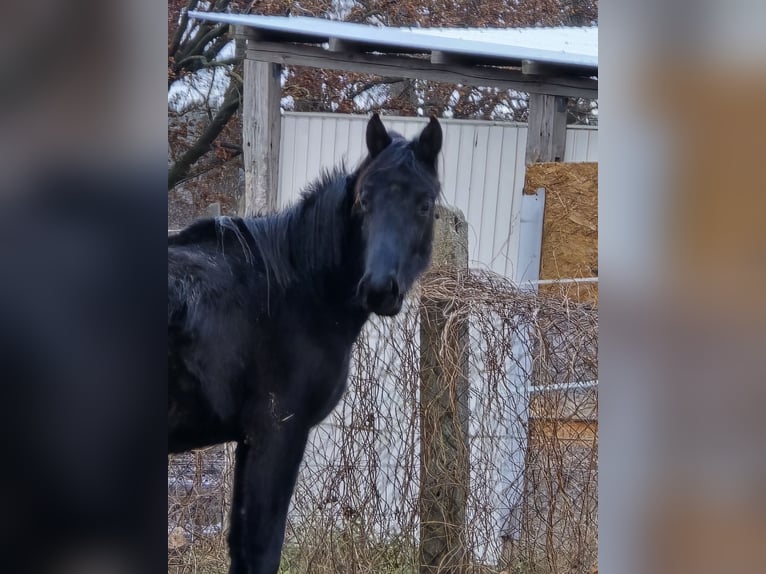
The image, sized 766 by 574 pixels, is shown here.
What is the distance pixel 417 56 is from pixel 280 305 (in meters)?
1.15

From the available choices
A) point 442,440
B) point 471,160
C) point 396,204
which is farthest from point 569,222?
point 396,204

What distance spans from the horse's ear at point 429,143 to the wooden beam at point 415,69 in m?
0.55

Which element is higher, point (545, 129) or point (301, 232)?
point (545, 129)

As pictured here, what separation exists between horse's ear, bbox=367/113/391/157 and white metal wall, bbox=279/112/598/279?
0.40 feet

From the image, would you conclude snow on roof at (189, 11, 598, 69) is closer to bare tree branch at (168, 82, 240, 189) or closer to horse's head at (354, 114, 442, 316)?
horse's head at (354, 114, 442, 316)

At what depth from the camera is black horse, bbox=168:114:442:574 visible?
2.02m

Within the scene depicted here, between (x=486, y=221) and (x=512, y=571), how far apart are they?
1.43 meters

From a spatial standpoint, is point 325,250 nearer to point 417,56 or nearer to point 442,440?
point 417,56

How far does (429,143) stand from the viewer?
7.05 ft

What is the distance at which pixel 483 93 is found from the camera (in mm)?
3217
